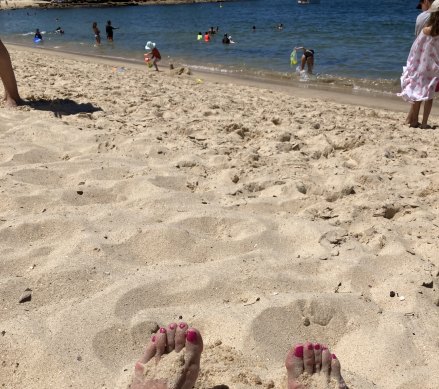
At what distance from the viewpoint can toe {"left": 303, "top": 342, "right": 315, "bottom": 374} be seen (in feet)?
5.30

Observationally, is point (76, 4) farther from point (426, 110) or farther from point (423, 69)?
point (426, 110)

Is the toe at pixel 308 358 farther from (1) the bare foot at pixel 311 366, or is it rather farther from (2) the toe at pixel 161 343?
(2) the toe at pixel 161 343

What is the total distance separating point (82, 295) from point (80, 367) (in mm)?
435

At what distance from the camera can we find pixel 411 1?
34.7 meters

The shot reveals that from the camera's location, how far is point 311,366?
1619mm

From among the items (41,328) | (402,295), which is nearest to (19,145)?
(41,328)

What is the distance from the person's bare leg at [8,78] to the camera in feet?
16.1

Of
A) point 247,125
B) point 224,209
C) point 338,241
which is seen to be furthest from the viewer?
point 247,125

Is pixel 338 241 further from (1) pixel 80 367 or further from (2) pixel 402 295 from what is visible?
(1) pixel 80 367

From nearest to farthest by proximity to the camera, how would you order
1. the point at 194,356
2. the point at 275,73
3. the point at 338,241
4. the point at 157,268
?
the point at 194,356
the point at 157,268
the point at 338,241
the point at 275,73

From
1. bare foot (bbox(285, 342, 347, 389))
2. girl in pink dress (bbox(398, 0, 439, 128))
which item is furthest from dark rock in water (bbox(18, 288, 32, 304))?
girl in pink dress (bbox(398, 0, 439, 128))

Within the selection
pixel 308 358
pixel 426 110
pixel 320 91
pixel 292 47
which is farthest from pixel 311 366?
pixel 292 47

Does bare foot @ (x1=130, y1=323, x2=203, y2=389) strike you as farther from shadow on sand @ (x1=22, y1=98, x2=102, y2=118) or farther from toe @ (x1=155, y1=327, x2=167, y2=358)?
shadow on sand @ (x1=22, y1=98, x2=102, y2=118)

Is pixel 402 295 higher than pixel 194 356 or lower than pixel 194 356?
lower
